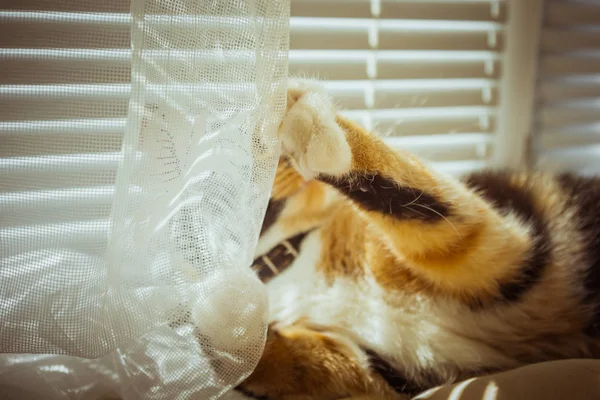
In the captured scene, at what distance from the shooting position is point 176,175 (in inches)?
23.4

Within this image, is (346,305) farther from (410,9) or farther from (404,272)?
(410,9)

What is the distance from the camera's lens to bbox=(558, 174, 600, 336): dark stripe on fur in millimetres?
810

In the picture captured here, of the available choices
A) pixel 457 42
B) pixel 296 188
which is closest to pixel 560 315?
pixel 296 188

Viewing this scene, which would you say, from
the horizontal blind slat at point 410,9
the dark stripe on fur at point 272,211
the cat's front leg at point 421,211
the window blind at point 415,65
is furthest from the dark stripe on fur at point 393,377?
the horizontal blind slat at point 410,9

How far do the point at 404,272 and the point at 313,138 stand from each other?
0.33 meters

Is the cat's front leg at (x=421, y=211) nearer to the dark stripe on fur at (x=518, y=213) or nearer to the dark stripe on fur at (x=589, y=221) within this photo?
the dark stripe on fur at (x=518, y=213)

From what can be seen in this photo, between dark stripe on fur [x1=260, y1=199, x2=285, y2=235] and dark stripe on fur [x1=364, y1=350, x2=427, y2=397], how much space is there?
10.5 inches

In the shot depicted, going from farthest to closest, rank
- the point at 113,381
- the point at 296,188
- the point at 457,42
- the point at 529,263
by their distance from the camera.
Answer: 1. the point at 457,42
2. the point at 296,188
3. the point at 529,263
4. the point at 113,381

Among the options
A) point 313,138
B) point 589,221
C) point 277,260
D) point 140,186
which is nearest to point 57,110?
point 140,186

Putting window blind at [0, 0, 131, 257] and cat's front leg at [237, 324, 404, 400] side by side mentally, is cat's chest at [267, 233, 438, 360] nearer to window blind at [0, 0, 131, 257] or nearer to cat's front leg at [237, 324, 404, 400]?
cat's front leg at [237, 324, 404, 400]

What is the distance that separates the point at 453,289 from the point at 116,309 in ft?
1.68

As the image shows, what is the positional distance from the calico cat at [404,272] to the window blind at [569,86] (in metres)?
0.32

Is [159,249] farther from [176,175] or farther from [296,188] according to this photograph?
[296,188]

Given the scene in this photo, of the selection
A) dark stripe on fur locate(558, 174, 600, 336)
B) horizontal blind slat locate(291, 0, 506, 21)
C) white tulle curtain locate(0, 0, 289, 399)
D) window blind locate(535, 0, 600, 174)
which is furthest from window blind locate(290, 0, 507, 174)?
white tulle curtain locate(0, 0, 289, 399)
